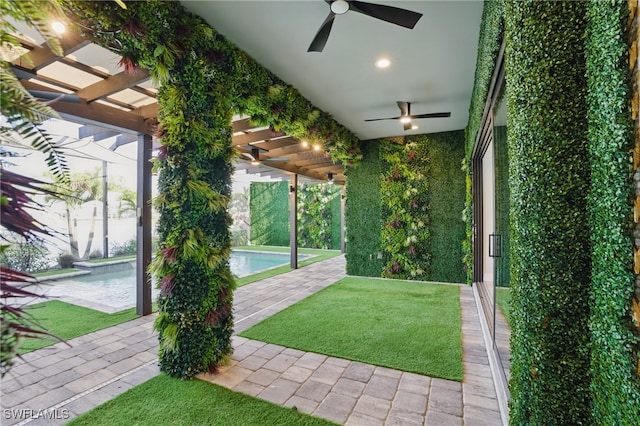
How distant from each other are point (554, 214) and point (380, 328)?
2998mm

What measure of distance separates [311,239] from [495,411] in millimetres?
11139

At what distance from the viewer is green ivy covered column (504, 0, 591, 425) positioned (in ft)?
3.45

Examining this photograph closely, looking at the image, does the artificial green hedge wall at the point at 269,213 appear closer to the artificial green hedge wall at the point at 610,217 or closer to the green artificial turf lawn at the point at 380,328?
the green artificial turf lawn at the point at 380,328

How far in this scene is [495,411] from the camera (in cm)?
220

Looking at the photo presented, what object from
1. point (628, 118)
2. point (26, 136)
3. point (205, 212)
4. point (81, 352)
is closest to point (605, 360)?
point (628, 118)

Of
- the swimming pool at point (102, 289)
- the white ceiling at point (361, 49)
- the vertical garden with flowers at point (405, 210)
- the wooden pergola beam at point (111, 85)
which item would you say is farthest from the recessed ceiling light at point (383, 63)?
the vertical garden with flowers at point (405, 210)

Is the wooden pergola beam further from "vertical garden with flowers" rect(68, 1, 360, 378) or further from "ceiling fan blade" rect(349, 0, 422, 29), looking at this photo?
"ceiling fan blade" rect(349, 0, 422, 29)

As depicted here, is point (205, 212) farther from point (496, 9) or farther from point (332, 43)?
point (496, 9)

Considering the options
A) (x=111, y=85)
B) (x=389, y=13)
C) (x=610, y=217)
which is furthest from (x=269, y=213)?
(x=610, y=217)

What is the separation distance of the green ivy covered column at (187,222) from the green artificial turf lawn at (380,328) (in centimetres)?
103

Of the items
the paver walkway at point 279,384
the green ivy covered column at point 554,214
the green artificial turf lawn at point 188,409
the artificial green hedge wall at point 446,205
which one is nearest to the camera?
the green ivy covered column at point 554,214

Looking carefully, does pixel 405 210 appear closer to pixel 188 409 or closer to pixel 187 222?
pixel 187 222

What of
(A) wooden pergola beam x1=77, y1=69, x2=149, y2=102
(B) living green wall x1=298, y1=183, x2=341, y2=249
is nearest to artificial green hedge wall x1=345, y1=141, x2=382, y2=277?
(A) wooden pergola beam x1=77, y1=69, x2=149, y2=102

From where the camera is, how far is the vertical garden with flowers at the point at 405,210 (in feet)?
21.4
